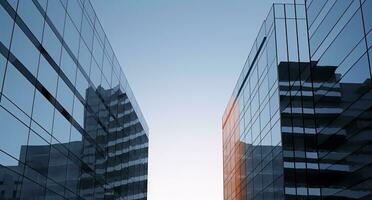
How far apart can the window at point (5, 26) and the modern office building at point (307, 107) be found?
15.7m

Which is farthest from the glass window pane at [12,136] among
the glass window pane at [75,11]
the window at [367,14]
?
the window at [367,14]

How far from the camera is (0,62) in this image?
2042 cm

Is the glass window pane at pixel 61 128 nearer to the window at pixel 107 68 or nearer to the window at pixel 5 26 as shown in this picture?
the window at pixel 5 26

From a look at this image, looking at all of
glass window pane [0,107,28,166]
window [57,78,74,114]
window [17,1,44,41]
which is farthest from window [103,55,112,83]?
glass window pane [0,107,28,166]

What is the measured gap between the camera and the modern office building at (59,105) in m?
21.9

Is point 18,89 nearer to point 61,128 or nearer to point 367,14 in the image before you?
point 61,128

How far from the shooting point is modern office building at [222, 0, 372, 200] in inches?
883

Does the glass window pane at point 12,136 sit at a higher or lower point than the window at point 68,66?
lower

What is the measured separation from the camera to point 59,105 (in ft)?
94.2

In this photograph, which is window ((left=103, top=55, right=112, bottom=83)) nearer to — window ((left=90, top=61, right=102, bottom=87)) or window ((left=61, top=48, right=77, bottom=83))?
window ((left=90, top=61, right=102, bottom=87))

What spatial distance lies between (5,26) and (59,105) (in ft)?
28.0

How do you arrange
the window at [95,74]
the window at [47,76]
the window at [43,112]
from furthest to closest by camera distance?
the window at [95,74] < the window at [47,76] < the window at [43,112]

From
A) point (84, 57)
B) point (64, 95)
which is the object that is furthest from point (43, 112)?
point (84, 57)

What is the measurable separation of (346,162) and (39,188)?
1561 cm
